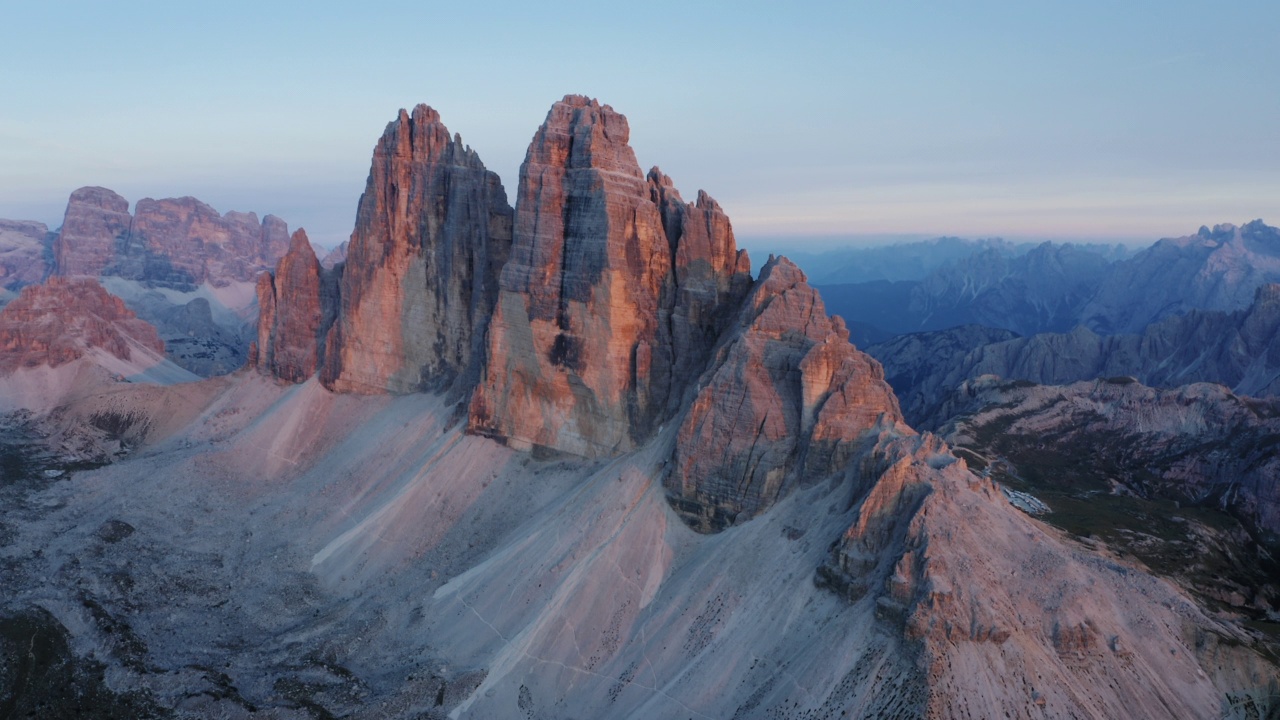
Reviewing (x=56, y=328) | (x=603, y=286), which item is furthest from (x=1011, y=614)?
(x=56, y=328)

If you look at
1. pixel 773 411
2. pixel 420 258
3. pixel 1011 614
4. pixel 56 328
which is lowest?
pixel 1011 614

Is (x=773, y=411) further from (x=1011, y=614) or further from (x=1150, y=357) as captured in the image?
(x=1150, y=357)

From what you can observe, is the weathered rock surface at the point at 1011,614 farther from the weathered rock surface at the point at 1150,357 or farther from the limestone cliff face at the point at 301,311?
the weathered rock surface at the point at 1150,357

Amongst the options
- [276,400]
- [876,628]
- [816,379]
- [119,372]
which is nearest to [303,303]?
[276,400]

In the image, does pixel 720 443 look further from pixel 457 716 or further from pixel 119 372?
pixel 119 372

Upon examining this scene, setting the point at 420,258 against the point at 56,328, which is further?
the point at 56,328

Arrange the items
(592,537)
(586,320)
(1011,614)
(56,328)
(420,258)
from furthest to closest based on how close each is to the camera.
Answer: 1. (56,328)
2. (420,258)
3. (586,320)
4. (592,537)
5. (1011,614)

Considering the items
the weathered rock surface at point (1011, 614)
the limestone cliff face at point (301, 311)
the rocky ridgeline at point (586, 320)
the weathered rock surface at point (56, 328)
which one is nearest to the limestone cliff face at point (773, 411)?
the rocky ridgeline at point (586, 320)

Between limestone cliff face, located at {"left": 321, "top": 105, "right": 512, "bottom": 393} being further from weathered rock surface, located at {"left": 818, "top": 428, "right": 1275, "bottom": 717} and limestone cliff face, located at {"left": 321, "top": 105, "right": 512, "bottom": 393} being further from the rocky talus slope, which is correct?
weathered rock surface, located at {"left": 818, "top": 428, "right": 1275, "bottom": 717}
